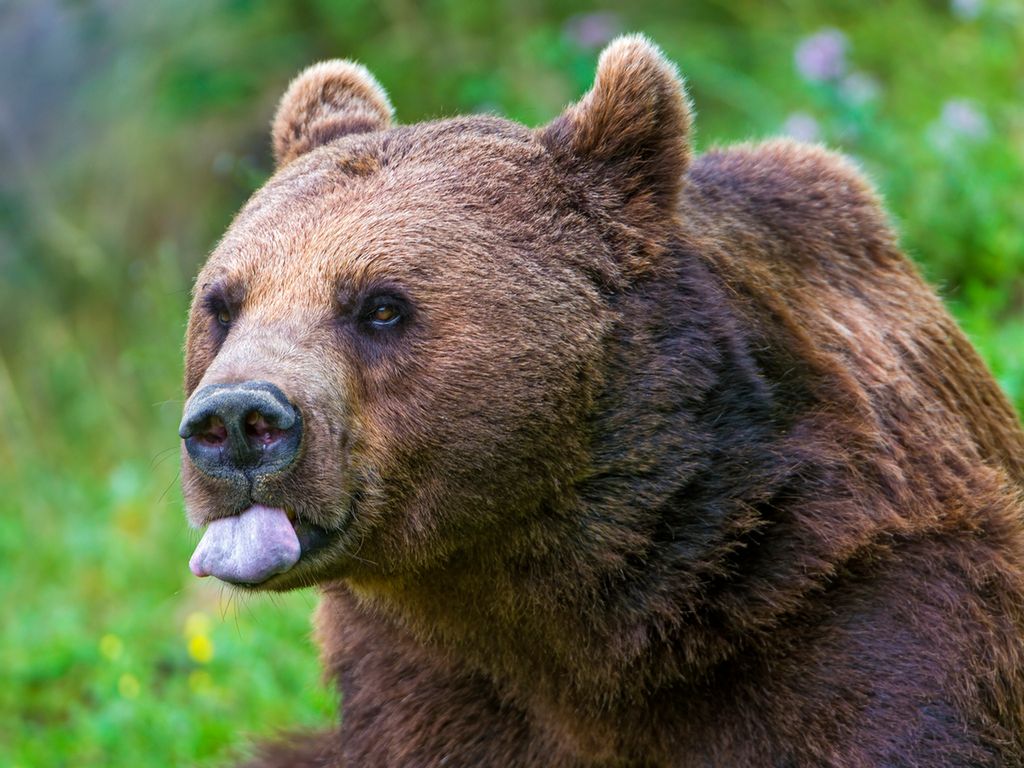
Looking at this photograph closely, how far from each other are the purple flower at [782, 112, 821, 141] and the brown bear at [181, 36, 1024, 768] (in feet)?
12.7

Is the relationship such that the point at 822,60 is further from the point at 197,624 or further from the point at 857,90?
the point at 197,624

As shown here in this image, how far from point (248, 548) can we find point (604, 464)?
2.96 ft

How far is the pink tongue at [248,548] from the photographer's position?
132 inches

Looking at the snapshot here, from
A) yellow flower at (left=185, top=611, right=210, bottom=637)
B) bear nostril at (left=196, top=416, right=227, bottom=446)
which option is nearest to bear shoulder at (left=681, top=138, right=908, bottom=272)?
bear nostril at (left=196, top=416, right=227, bottom=446)

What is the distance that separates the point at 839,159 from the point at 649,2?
7.21 meters

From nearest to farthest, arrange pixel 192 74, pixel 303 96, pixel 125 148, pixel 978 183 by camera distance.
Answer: pixel 303 96 → pixel 978 183 → pixel 192 74 → pixel 125 148

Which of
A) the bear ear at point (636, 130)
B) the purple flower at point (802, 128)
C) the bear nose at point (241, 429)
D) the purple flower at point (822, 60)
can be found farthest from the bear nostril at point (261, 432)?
the purple flower at point (822, 60)

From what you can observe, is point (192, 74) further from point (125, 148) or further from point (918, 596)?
point (918, 596)

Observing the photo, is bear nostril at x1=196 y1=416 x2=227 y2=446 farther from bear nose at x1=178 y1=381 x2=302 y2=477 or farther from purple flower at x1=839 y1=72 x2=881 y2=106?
purple flower at x1=839 y1=72 x2=881 y2=106

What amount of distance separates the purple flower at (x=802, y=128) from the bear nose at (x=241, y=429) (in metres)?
4.81

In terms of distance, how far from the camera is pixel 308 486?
11.3ft

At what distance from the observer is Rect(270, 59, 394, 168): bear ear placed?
4449 mm

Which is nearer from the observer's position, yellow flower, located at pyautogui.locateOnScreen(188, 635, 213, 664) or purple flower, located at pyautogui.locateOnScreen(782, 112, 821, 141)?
yellow flower, located at pyautogui.locateOnScreen(188, 635, 213, 664)

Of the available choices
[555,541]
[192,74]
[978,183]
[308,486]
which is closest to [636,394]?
[555,541]
